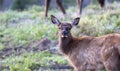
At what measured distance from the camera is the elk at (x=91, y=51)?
9.40 meters

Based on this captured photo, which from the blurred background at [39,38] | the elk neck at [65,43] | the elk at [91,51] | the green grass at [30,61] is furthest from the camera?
the blurred background at [39,38]

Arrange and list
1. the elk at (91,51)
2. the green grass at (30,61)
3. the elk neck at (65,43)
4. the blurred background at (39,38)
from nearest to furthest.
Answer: the elk at (91,51) → the elk neck at (65,43) → the green grass at (30,61) → the blurred background at (39,38)

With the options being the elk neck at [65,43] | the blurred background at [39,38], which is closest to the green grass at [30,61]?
the blurred background at [39,38]

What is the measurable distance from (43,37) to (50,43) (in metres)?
0.67

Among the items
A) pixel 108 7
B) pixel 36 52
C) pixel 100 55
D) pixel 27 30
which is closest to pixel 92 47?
pixel 100 55

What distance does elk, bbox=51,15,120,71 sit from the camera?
370 inches

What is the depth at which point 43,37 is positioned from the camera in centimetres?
1470

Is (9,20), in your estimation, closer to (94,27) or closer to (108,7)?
(108,7)

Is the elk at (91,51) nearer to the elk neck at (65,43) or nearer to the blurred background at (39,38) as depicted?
the elk neck at (65,43)

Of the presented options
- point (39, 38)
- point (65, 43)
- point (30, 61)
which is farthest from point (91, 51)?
point (39, 38)

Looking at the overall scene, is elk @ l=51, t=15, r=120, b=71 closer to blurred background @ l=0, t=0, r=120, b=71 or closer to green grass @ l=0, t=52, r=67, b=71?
blurred background @ l=0, t=0, r=120, b=71

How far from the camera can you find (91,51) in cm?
1003

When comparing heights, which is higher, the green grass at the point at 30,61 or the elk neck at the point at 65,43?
the elk neck at the point at 65,43

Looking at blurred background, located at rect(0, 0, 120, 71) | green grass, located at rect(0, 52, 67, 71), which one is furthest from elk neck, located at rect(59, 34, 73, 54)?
green grass, located at rect(0, 52, 67, 71)
